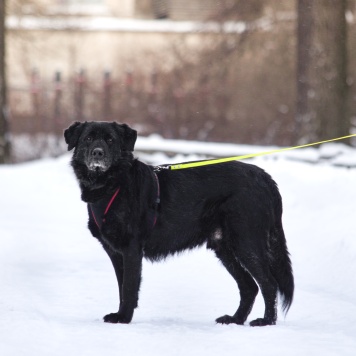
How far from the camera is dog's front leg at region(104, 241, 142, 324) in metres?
5.86

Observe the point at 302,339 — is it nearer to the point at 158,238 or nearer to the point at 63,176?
the point at 158,238

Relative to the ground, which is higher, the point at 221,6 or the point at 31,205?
the point at 221,6

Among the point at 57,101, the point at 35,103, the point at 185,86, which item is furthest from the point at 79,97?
the point at 185,86

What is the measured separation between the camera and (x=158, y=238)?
609cm

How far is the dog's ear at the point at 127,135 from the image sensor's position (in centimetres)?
604

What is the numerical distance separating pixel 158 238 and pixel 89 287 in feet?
5.28

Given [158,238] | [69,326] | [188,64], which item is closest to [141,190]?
[158,238]

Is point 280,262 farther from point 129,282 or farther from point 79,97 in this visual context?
point 79,97

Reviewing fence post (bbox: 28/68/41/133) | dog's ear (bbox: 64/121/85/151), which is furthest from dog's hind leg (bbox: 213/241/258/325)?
fence post (bbox: 28/68/41/133)

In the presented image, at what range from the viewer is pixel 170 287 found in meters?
7.53

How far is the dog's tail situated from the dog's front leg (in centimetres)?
102

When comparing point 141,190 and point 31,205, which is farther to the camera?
point 31,205

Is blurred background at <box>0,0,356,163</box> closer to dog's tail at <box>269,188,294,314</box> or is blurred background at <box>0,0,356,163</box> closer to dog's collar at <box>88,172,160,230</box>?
dog's tail at <box>269,188,294,314</box>

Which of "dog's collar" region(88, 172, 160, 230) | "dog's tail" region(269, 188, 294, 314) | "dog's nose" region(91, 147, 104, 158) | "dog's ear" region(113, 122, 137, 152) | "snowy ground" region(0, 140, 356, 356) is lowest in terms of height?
"snowy ground" region(0, 140, 356, 356)
